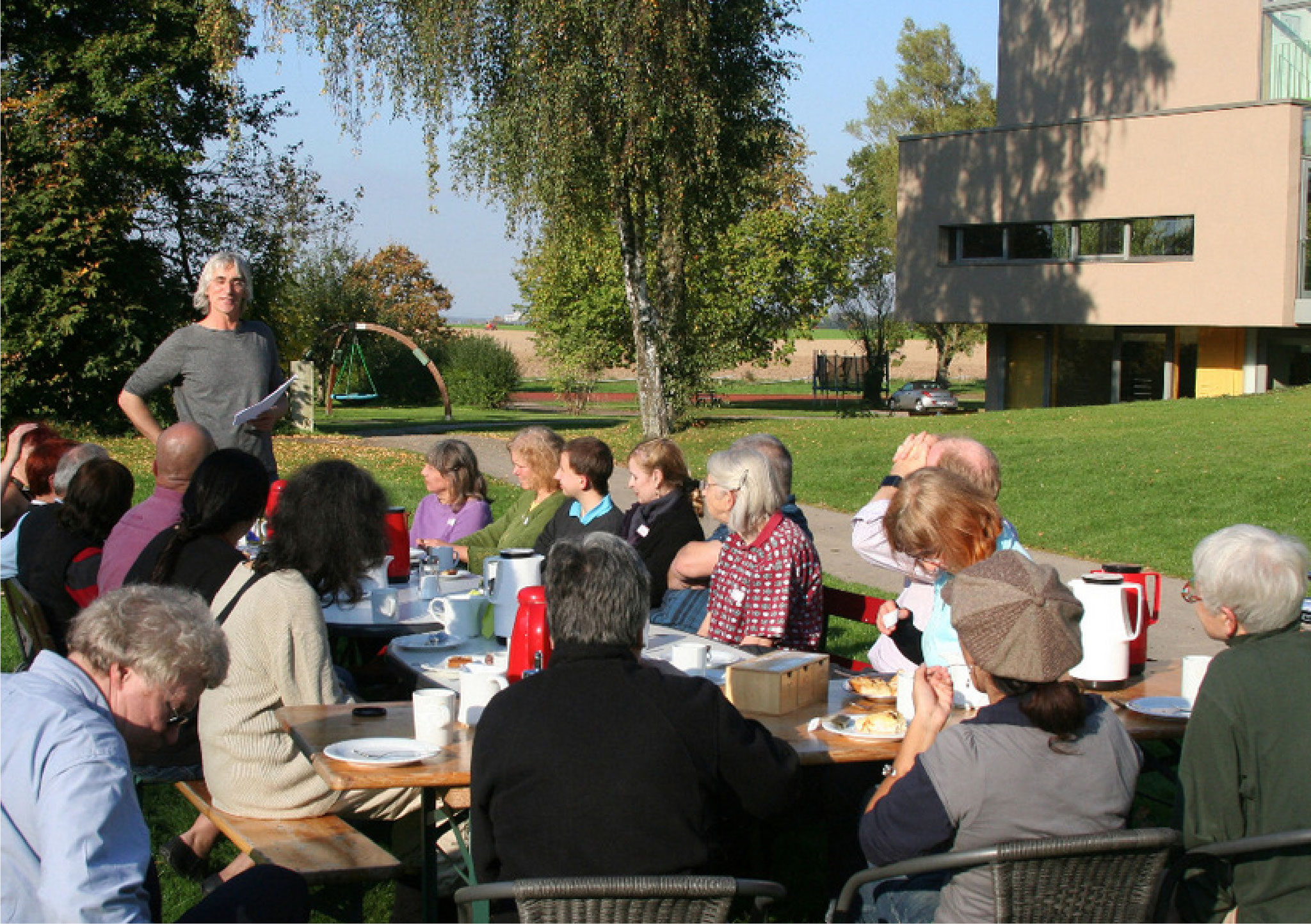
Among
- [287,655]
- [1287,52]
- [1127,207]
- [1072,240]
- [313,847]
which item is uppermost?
[1287,52]

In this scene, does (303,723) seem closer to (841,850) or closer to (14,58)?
(841,850)

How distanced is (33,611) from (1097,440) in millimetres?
15619

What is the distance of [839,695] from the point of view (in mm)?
3840

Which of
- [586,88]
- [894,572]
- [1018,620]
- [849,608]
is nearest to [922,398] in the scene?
[586,88]

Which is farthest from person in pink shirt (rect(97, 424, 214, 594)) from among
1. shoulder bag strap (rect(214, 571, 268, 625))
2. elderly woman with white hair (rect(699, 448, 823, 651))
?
elderly woman with white hair (rect(699, 448, 823, 651))

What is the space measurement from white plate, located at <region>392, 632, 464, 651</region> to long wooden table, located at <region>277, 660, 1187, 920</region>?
0.71 m

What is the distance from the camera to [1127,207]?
94.3 feet

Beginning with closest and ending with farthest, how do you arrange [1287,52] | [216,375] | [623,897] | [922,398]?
1. [623,897]
2. [216,375]
3. [1287,52]
4. [922,398]

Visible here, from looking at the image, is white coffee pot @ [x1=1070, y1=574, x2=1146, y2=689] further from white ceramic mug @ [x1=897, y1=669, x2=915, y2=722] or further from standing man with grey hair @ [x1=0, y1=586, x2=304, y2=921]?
standing man with grey hair @ [x1=0, y1=586, x2=304, y2=921]

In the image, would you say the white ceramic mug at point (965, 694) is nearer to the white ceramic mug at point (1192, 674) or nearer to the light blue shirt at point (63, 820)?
the white ceramic mug at point (1192, 674)

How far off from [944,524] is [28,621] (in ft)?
11.2

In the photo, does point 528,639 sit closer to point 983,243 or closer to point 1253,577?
point 1253,577

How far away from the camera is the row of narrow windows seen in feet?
93.2

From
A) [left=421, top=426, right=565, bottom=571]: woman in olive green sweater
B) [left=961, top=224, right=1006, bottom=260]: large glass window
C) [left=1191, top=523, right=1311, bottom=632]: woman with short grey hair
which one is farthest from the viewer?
[left=961, top=224, right=1006, bottom=260]: large glass window
